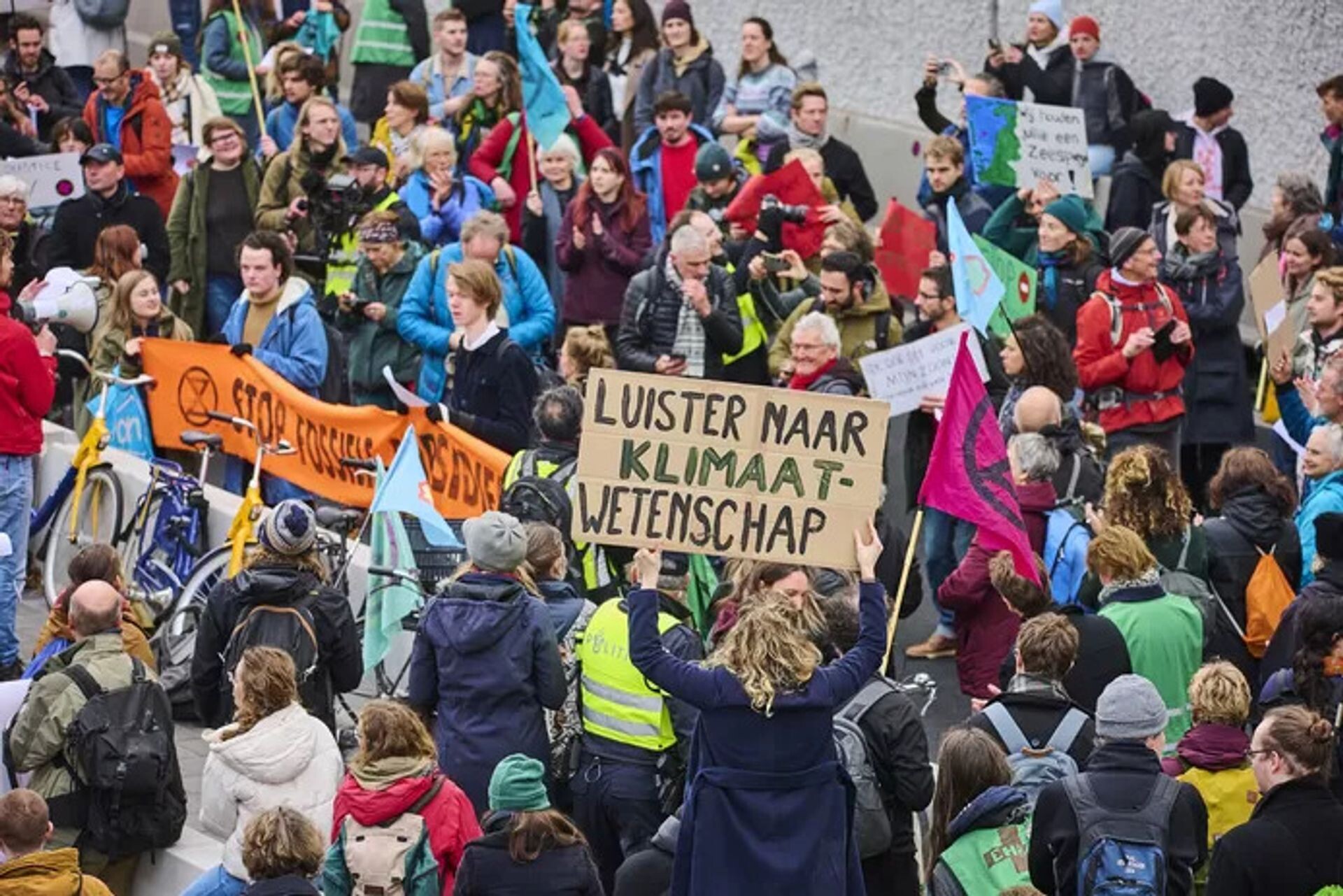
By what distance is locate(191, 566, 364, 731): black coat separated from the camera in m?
11.5

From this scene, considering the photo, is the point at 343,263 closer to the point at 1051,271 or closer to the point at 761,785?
the point at 1051,271

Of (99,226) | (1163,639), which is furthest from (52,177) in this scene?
(1163,639)

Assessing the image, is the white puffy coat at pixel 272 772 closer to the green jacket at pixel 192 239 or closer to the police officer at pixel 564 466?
the police officer at pixel 564 466

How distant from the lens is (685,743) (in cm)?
1070

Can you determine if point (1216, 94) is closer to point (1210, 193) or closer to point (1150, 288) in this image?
point (1210, 193)

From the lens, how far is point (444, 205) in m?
17.8

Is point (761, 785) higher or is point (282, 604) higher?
point (761, 785)

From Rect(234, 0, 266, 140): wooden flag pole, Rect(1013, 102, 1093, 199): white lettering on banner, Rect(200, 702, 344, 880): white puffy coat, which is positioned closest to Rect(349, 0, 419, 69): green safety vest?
Rect(234, 0, 266, 140): wooden flag pole

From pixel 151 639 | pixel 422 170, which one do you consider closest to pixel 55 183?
pixel 422 170

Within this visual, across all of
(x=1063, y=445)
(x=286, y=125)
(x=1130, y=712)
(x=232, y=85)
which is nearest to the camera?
(x=1130, y=712)

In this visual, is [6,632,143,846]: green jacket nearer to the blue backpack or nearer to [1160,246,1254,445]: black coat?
the blue backpack

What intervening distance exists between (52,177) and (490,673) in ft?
27.8

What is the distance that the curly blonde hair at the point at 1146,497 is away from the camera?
12109mm

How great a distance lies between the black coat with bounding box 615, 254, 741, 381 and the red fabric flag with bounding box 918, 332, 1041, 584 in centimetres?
Answer: 471
